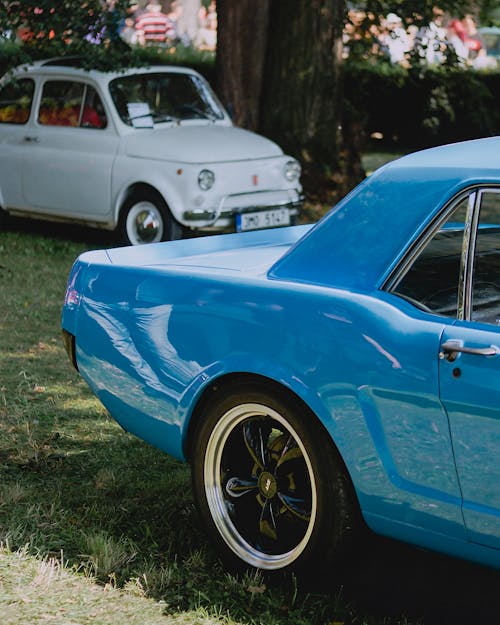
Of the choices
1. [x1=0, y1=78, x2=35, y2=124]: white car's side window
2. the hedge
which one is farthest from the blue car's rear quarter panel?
the hedge

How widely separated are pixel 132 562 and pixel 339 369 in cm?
110

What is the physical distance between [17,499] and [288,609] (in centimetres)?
134

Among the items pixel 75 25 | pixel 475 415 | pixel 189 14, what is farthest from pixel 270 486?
pixel 189 14

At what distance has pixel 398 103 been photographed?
21125mm

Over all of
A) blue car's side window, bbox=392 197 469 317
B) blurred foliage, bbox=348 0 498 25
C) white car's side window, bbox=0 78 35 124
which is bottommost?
white car's side window, bbox=0 78 35 124

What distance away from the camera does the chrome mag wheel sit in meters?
3.47

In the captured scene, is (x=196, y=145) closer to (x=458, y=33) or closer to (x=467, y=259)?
(x=467, y=259)

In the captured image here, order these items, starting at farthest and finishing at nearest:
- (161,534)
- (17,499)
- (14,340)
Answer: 1. (14,340)
2. (17,499)
3. (161,534)

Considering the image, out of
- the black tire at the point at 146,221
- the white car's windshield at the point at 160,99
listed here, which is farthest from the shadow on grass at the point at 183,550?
the white car's windshield at the point at 160,99

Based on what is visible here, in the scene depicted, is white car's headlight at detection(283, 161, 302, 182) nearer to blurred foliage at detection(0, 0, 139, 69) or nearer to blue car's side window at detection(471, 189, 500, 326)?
blurred foliage at detection(0, 0, 139, 69)

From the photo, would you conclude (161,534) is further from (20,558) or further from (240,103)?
(240,103)

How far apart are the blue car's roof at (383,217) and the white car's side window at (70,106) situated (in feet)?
23.5

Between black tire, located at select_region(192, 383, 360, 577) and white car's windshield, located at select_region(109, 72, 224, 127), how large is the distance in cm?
696

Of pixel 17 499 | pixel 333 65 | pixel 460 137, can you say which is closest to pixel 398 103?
pixel 460 137
